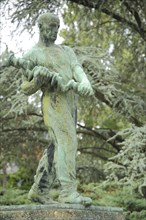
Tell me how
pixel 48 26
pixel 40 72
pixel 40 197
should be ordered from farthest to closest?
1. pixel 48 26
2. pixel 40 197
3. pixel 40 72

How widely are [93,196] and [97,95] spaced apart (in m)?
3.38

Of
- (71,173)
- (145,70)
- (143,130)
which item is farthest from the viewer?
(145,70)

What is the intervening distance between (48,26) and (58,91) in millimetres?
656

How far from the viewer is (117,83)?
14180 millimetres

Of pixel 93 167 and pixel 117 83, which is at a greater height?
pixel 117 83

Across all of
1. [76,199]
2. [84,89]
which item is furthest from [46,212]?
[84,89]

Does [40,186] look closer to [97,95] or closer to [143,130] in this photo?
[143,130]

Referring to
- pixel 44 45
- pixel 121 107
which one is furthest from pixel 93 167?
pixel 44 45

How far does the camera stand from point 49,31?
19.5 feet

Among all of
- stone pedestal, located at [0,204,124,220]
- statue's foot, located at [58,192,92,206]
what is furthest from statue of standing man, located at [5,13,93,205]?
stone pedestal, located at [0,204,124,220]

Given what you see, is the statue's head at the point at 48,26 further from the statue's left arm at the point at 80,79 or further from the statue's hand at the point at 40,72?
the statue's hand at the point at 40,72

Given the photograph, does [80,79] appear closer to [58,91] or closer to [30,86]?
[58,91]

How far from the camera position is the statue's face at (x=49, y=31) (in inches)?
234

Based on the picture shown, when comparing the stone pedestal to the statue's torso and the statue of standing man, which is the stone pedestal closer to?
the statue of standing man
